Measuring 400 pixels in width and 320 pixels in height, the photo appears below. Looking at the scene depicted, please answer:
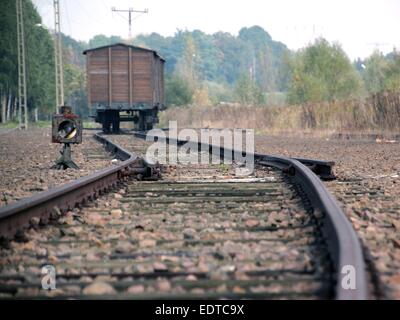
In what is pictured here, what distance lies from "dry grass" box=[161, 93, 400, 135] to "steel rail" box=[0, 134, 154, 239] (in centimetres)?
1591

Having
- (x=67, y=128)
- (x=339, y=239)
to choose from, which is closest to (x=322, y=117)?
(x=67, y=128)

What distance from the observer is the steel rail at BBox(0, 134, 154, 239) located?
403 centimetres

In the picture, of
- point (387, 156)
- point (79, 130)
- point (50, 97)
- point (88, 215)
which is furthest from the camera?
point (50, 97)

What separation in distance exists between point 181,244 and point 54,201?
150 cm

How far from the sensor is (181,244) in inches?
151

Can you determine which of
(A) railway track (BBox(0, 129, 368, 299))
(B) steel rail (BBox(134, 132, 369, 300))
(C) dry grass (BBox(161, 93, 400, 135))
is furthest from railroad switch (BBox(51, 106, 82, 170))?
(C) dry grass (BBox(161, 93, 400, 135))

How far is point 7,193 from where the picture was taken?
21.5 feet

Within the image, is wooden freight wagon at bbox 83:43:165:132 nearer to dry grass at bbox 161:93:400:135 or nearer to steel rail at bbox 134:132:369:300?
dry grass at bbox 161:93:400:135

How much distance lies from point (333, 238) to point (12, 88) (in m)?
57.5

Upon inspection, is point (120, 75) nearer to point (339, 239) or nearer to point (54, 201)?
point (54, 201)
